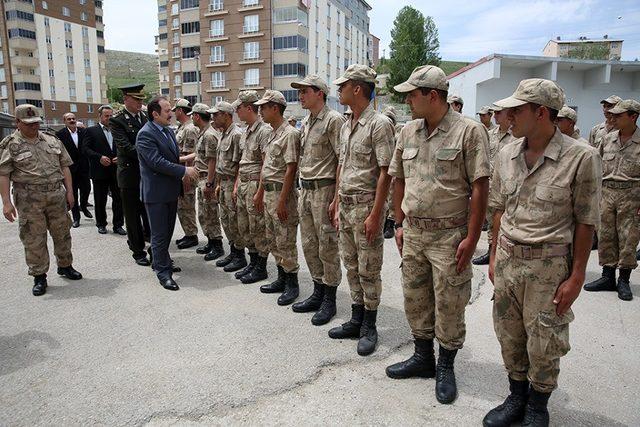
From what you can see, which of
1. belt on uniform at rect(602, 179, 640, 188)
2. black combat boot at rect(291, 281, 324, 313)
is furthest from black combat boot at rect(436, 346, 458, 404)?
belt on uniform at rect(602, 179, 640, 188)

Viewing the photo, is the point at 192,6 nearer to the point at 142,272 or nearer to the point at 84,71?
the point at 84,71

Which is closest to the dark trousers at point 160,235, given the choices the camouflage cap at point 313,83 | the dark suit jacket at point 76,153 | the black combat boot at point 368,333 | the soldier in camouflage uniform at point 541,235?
the camouflage cap at point 313,83

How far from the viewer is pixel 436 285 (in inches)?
111

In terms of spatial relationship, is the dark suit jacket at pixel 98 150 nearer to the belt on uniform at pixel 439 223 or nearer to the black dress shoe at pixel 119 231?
the black dress shoe at pixel 119 231

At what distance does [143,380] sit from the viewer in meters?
3.03

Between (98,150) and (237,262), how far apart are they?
3.83 metres

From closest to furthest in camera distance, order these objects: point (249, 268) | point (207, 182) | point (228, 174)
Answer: point (249, 268), point (228, 174), point (207, 182)

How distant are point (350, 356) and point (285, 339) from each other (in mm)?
602

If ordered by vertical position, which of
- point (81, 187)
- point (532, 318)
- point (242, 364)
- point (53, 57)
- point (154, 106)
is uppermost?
point (53, 57)

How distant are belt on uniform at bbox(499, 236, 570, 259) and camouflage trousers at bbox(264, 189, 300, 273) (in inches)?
98.9

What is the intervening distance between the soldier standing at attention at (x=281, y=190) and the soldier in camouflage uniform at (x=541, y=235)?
2321mm

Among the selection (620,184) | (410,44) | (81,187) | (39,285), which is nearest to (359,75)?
(620,184)

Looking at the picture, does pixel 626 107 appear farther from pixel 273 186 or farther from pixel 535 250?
pixel 273 186

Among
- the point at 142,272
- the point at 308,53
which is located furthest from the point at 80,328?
the point at 308,53
